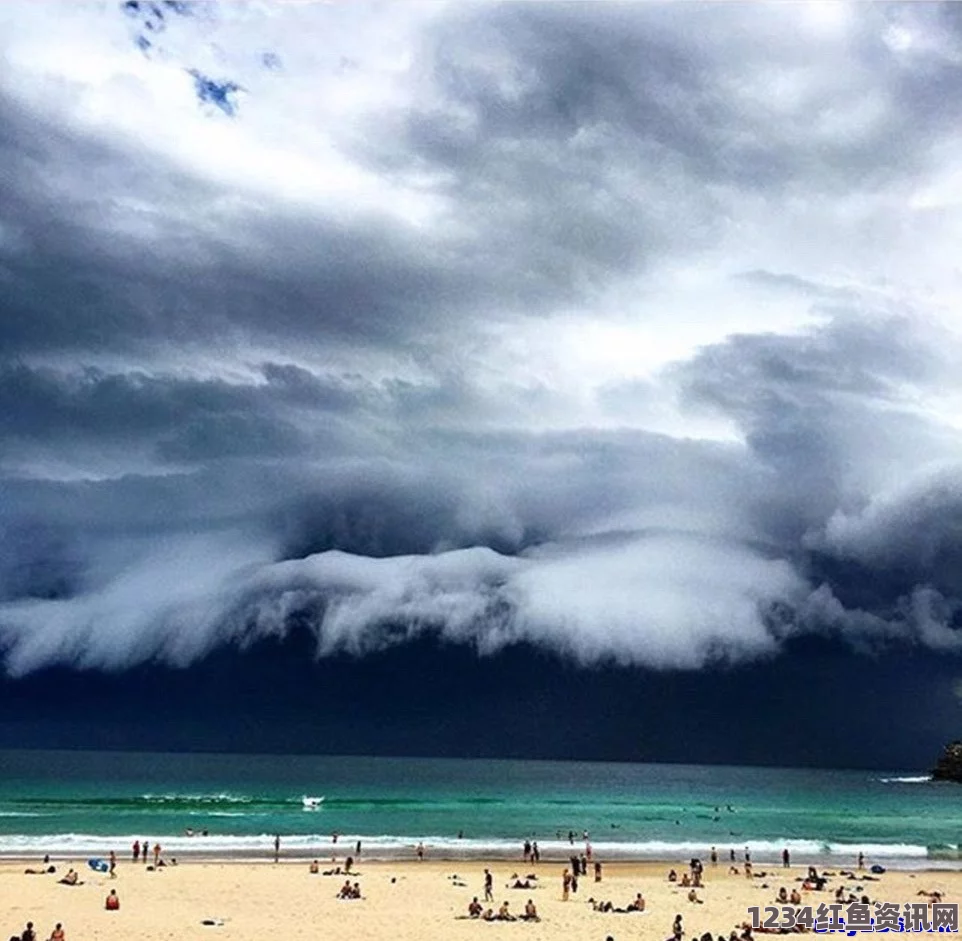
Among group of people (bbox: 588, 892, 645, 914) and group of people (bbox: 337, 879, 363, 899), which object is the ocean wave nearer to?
group of people (bbox: 337, 879, 363, 899)

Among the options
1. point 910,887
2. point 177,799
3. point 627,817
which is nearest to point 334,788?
point 177,799

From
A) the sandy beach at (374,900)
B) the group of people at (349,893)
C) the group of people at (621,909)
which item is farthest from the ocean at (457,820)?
the group of people at (621,909)

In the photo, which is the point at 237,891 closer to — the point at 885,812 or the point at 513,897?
the point at 513,897

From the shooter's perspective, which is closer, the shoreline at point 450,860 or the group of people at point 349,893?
the group of people at point 349,893

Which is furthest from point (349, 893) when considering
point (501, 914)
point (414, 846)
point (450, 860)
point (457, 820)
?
point (457, 820)

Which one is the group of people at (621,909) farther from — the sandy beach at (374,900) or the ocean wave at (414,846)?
the ocean wave at (414,846)

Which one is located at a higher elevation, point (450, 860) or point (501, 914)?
point (501, 914)

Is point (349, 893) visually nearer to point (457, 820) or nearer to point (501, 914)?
point (501, 914)
